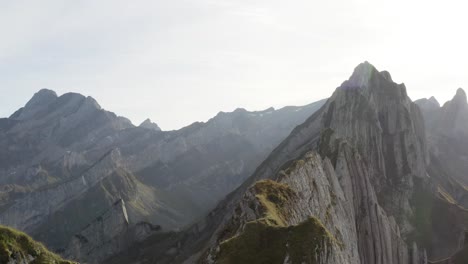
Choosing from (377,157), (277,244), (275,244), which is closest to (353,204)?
(275,244)

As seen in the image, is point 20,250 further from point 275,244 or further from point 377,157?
point 377,157

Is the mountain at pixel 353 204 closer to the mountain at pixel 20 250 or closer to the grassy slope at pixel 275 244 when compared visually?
the grassy slope at pixel 275 244

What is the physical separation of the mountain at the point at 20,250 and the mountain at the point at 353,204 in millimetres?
15297

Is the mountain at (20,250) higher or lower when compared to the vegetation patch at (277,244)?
higher

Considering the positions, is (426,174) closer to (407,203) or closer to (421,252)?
(407,203)

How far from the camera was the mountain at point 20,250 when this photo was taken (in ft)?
129

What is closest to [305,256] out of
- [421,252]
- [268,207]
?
Result: [268,207]

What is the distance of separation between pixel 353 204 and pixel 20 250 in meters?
83.8

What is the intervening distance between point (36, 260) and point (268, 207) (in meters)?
28.5

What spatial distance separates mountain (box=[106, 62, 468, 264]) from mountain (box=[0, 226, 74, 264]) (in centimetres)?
1530

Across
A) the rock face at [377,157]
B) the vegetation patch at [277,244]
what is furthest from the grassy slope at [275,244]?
the rock face at [377,157]

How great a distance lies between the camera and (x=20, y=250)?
4075 centimetres

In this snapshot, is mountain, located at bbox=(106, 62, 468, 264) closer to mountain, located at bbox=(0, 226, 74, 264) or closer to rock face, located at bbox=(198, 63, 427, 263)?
rock face, located at bbox=(198, 63, 427, 263)

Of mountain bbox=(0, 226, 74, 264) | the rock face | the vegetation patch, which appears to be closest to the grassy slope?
the vegetation patch
